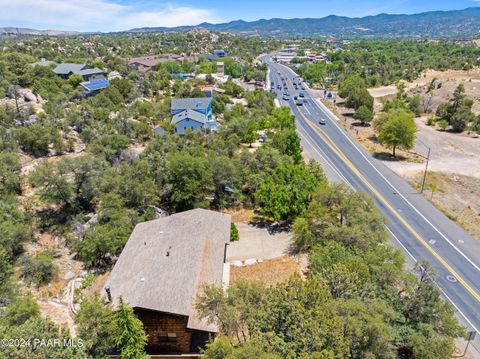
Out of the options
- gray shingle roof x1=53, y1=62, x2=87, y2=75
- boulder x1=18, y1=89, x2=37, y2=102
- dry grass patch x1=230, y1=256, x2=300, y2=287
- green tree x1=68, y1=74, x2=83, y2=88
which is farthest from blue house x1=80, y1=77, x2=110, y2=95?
dry grass patch x1=230, y1=256, x2=300, y2=287

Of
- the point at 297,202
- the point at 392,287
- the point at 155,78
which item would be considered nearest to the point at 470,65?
the point at 155,78

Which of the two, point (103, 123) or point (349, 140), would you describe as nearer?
point (103, 123)

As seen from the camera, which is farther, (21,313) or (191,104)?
(191,104)

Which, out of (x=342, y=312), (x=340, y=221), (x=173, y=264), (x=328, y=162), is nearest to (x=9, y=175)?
(x=173, y=264)

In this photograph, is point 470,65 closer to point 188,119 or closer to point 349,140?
point 349,140

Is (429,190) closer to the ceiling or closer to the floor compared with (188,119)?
closer to the floor

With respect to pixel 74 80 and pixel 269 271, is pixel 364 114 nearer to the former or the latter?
pixel 269 271
